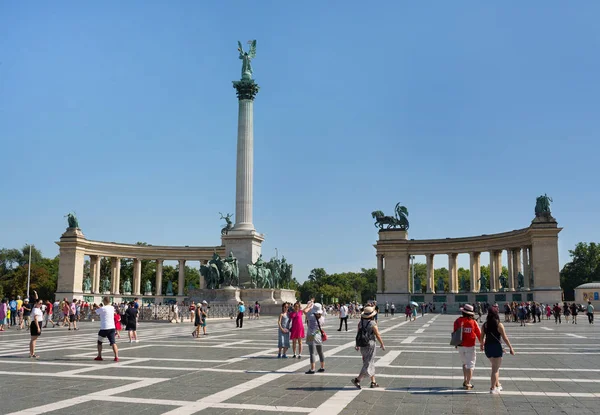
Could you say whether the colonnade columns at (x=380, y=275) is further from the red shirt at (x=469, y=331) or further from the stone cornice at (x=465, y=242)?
the red shirt at (x=469, y=331)

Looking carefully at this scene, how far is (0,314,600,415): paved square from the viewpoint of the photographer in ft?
34.5

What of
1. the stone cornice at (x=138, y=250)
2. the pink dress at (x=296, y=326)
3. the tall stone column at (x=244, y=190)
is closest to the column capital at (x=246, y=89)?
the tall stone column at (x=244, y=190)

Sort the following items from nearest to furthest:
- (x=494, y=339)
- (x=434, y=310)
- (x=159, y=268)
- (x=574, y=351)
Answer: (x=494, y=339) → (x=574, y=351) → (x=434, y=310) → (x=159, y=268)

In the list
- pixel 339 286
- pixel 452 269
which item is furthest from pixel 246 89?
pixel 339 286

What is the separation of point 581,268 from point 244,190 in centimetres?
7447

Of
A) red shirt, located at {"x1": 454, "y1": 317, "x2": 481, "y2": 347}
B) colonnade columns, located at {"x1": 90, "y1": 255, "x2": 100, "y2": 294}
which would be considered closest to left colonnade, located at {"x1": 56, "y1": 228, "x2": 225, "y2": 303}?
colonnade columns, located at {"x1": 90, "y1": 255, "x2": 100, "y2": 294}

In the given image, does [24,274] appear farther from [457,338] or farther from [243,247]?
[457,338]

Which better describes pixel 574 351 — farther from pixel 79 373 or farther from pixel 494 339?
pixel 79 373

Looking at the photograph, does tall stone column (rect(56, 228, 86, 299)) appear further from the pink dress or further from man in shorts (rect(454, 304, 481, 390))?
man in shorts (rect(454, 304, 481, 390))

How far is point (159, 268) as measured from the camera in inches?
3750

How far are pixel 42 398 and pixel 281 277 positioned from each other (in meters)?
48.1

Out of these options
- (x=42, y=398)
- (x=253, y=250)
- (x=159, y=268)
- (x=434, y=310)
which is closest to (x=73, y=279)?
(x=159, y=268)

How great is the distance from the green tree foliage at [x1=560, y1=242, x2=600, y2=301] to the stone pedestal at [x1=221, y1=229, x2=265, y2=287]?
72.8 m

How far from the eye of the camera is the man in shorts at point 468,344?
41.0 feet
